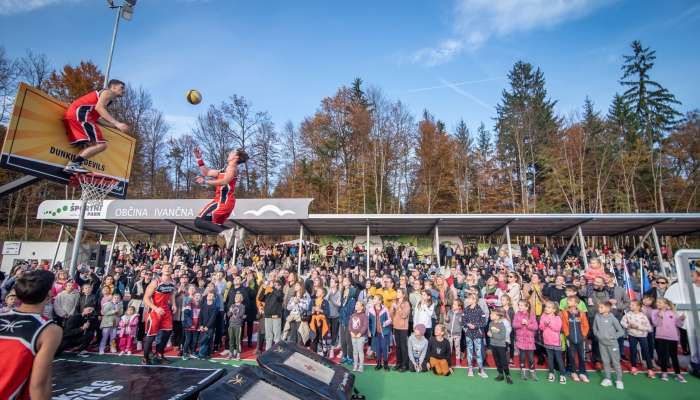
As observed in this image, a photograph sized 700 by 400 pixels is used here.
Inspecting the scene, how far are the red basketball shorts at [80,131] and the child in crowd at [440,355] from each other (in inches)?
333

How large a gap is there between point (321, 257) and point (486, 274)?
9.67 meters

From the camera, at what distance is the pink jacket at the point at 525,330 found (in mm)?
7344

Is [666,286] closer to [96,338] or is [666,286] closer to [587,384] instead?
[587,384]

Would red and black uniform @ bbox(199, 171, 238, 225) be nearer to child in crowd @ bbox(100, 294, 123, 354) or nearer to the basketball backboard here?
the basketball backboard

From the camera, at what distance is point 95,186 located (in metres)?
8.52

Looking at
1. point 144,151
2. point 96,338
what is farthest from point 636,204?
point 144,151

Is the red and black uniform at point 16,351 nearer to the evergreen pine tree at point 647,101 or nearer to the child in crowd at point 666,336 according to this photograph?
the child in crowd at point 666,336

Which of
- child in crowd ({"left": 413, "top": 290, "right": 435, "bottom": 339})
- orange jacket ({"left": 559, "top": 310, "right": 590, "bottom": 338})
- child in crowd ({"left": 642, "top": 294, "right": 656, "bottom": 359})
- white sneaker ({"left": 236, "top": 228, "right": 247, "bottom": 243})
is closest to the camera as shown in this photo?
orange jacket ({"left": 559, "top": 310, "right": 590, "bottom": 338})

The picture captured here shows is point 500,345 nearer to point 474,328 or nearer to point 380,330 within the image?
point 474,328

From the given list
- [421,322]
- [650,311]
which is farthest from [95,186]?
[650,311]

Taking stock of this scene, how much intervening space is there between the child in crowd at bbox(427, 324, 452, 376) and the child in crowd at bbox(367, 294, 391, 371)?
1006 mm

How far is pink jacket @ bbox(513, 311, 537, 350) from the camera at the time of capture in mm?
7344

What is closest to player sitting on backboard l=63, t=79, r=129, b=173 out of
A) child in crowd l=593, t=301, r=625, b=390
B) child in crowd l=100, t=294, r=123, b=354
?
child in crowd l=100, t=294, r=123, b=354

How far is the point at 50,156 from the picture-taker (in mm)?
6891
